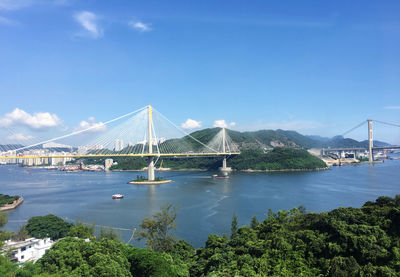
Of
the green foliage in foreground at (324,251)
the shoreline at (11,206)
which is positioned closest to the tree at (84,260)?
the green foliage in foreground at (324,251)

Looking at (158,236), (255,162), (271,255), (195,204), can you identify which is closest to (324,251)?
(271,255)

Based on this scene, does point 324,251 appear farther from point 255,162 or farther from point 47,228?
point 255,162

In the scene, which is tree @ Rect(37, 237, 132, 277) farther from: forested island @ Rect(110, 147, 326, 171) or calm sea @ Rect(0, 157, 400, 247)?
forested island @ Rect(110, 147, 326, 171)

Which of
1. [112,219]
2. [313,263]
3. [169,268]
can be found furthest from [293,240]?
[112,219]

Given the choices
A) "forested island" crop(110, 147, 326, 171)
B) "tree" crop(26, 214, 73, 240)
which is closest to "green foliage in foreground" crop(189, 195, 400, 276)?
"tree" crop(26, 214, 73, 240)

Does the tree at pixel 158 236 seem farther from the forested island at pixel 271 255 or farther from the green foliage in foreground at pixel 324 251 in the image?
the green foliage in foreground at pixel 324 251
